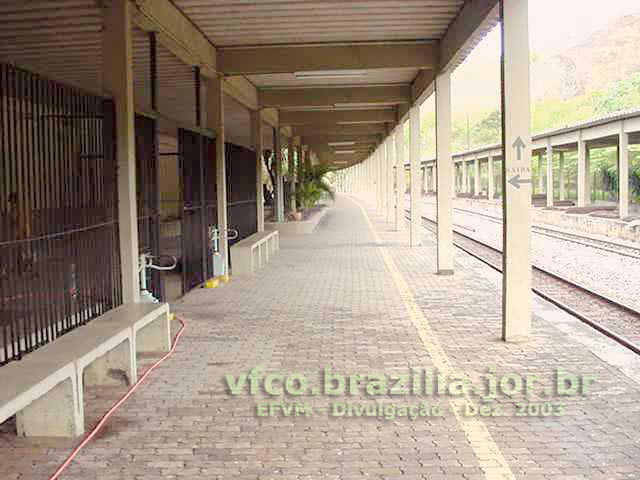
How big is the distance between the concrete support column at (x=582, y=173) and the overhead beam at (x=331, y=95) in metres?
19.5

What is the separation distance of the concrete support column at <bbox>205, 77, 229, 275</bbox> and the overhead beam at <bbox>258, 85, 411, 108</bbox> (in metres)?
5.38

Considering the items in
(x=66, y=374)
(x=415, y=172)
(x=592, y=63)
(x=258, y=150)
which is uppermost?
(x=592, y=63)

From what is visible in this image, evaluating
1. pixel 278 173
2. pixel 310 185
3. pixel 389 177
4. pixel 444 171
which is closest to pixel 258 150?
pixel 278 173

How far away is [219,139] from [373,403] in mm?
8767

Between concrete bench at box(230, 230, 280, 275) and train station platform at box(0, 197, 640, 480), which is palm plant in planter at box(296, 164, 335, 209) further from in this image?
train station platform at box(0, 197, 640, 480)

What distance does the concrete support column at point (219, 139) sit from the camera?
44.6 feet

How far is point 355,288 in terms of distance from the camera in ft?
39.1

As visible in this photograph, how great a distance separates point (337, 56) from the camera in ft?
42.3

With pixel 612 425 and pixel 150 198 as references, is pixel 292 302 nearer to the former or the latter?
pixel 150 198

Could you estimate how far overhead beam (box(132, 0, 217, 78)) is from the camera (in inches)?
360

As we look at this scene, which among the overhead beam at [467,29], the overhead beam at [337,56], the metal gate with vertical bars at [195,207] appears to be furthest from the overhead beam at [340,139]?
the overhead beam at [467,29]

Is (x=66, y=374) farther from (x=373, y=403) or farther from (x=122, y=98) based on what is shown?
(x=122, y=98)

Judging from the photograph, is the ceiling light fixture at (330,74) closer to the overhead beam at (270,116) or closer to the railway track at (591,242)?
the overhead beam at (270,116)

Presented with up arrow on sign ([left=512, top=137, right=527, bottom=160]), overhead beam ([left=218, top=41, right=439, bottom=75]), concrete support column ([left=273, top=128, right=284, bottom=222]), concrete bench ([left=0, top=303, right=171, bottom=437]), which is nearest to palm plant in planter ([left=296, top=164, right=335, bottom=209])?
concrete support column ([left=273, top=128, right=284, bottom=222])
